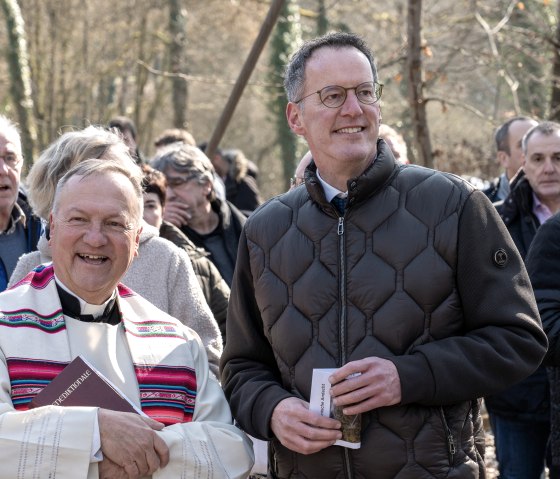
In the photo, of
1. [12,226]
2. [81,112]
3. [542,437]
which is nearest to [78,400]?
[12,226]

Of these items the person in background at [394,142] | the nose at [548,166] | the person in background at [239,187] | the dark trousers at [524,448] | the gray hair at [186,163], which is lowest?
the dark trousers at [524,448]

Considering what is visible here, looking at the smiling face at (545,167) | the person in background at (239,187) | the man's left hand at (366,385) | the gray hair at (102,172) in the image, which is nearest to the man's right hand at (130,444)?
the man's left hand at (366,385)

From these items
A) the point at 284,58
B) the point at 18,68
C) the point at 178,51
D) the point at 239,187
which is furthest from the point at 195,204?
the point at 178,51

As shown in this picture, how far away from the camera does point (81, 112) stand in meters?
21.7

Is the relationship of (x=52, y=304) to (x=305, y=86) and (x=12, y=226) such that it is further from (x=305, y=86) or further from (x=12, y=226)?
(x=12, y=226)

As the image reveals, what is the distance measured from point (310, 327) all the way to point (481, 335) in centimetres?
56

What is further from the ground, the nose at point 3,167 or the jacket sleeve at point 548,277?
the nose at point 3,167

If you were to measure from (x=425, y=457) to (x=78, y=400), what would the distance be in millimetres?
1127

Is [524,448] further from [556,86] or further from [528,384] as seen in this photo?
[556,86]

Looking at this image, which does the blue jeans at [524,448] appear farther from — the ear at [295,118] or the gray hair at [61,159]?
the gray hair at [61,159]

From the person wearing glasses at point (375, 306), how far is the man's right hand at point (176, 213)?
2.52 meters

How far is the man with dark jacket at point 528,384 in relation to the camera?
17.6 ft

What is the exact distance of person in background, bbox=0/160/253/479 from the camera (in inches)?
126

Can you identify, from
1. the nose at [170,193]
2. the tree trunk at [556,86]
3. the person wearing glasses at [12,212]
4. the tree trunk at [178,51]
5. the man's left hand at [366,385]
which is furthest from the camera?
the tree trunk at [178,51]
